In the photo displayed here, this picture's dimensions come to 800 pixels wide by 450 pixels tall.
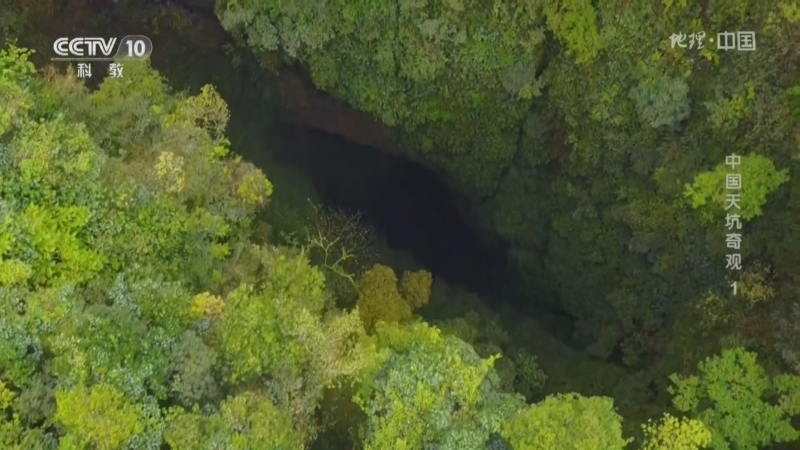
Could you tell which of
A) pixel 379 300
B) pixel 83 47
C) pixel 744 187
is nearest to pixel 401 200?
pixel 379 300

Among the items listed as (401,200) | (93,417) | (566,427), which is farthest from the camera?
(401,200)

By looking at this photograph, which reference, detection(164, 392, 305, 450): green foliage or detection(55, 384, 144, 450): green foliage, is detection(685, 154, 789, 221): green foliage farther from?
detection(55, 384, 144, 450): green foliage

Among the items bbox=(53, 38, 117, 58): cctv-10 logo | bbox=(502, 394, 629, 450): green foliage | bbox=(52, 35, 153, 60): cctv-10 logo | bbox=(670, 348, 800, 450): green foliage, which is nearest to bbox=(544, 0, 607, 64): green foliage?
bbox=(670, 348, 800, 450): green foliage

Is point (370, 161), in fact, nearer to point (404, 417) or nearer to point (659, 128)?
point (659, 128)

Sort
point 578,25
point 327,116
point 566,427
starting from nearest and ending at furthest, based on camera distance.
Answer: point 566,427, point 578,25, point 327,116

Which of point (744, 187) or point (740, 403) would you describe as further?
A: point (744, 187)

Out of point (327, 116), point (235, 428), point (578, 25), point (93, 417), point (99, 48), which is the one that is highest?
point (578, 25)

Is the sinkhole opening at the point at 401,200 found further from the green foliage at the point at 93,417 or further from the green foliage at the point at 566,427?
the green foliage at the point at 93,417

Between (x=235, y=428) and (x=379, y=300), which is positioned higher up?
(x=379, y=300)

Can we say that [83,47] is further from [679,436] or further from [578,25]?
[679,436]
